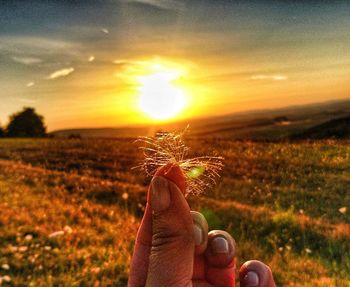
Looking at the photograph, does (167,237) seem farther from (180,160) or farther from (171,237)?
(180,160)

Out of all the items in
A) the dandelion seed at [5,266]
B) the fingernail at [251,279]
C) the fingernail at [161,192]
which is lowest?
the dandelion seed at [5,266]

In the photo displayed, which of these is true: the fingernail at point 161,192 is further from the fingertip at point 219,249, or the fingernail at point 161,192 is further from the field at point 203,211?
the field at point 203,211

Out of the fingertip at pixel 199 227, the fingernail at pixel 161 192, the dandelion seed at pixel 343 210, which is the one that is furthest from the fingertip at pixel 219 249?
the dandelion seed at pixel 343 210

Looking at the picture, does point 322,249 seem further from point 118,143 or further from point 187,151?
point 118,143

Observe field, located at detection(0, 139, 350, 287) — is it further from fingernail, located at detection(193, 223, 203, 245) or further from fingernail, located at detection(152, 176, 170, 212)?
fingernail, located at detection(152, 176, 170, 212)

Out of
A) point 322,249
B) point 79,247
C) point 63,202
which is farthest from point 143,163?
point 63,202

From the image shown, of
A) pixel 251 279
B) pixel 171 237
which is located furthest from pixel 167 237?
pixel 251 279

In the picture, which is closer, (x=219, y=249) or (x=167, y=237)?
(x=167, y=237)

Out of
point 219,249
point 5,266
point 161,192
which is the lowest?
point 5,266
